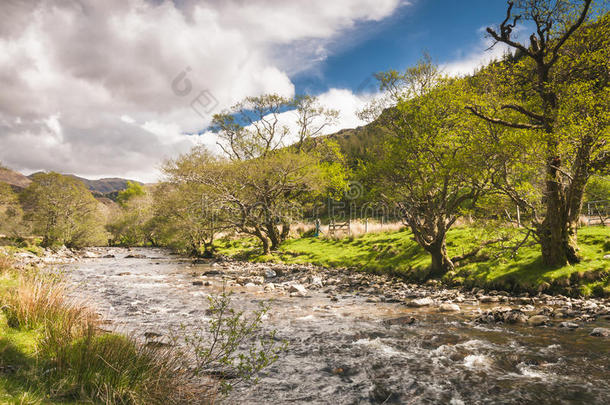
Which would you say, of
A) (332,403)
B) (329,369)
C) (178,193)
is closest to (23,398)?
(332,403)

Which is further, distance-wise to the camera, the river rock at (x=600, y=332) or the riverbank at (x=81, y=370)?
the river rock at (x=600, y=332)

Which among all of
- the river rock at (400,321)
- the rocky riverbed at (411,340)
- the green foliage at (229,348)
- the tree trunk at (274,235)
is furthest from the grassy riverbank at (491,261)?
the green foliage at (229,348)

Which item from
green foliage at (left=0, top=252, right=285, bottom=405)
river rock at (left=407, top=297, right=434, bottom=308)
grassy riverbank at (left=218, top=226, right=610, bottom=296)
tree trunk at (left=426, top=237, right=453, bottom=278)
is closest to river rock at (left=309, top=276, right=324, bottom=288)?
grassy riverbank at (left=218, top=226, right=610, bottom=296)

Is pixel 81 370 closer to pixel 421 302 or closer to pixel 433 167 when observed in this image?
pixel 421 302

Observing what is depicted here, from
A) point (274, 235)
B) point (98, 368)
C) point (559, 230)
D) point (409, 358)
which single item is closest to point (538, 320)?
point (409, 358)

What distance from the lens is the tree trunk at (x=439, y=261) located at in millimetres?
18062

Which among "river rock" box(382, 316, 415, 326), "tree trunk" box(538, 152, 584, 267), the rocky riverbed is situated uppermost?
"tree trunk" box(538, 152, 584, 267)

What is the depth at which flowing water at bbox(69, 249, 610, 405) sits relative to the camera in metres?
6.33

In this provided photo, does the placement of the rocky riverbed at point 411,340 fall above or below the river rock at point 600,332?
A: below

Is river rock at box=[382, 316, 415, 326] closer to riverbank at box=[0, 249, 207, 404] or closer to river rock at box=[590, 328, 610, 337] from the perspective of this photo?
river rock at box=[590, 328, 610, 337]

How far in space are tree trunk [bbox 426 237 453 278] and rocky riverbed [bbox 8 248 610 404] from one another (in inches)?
65.5

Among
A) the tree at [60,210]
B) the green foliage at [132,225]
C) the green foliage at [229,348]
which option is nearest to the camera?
the green foliage at [229,348]

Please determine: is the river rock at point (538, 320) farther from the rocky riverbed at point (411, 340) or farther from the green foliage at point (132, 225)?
the green foliage at point (132, 225)

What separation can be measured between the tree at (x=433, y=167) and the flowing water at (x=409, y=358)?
6733 mm
